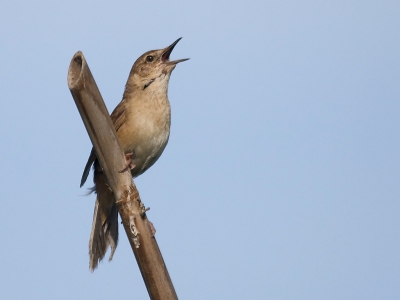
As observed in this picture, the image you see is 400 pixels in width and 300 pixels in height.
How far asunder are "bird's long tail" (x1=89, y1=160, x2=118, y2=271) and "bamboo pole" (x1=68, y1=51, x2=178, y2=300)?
5.03 feet

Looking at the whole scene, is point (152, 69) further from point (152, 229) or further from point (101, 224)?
point (152, 229)

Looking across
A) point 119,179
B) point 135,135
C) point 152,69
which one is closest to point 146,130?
point 135,135

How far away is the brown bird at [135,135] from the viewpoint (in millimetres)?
6238

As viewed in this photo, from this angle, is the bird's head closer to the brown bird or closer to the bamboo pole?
the brown bird

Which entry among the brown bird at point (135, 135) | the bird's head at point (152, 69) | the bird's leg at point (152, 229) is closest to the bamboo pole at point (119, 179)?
the bird's leg at point (152, 229)

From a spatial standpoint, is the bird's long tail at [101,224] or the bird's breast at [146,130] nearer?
the bird's long tail at [101,224]

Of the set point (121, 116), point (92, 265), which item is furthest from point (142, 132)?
point (92, 265)

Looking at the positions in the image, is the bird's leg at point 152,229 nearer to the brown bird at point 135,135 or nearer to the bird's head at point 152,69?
the brown bird at point 135,135

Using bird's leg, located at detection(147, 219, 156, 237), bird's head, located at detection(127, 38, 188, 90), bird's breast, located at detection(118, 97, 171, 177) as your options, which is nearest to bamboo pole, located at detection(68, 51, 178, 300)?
bird's leg, located at detection(147, 219, 156, 237)

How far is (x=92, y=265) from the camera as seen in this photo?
6012mm

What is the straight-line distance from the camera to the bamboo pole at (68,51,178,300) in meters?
4.15

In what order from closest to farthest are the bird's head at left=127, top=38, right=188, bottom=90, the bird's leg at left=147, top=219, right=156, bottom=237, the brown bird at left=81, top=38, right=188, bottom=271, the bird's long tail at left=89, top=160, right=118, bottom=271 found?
the bird's leg at left=147, top=219, right=156, bottom=237
the bird's long tail at left=89, top=160, right=118, bottom=271
the brown bird at left=81, top=38, right=188, bottom=271
the bird's head at left=127, top=38, right=188, bottom=90

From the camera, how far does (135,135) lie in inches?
245

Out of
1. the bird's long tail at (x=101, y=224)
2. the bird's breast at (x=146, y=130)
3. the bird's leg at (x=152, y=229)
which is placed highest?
the bird's breast at (x=146, y=130)
